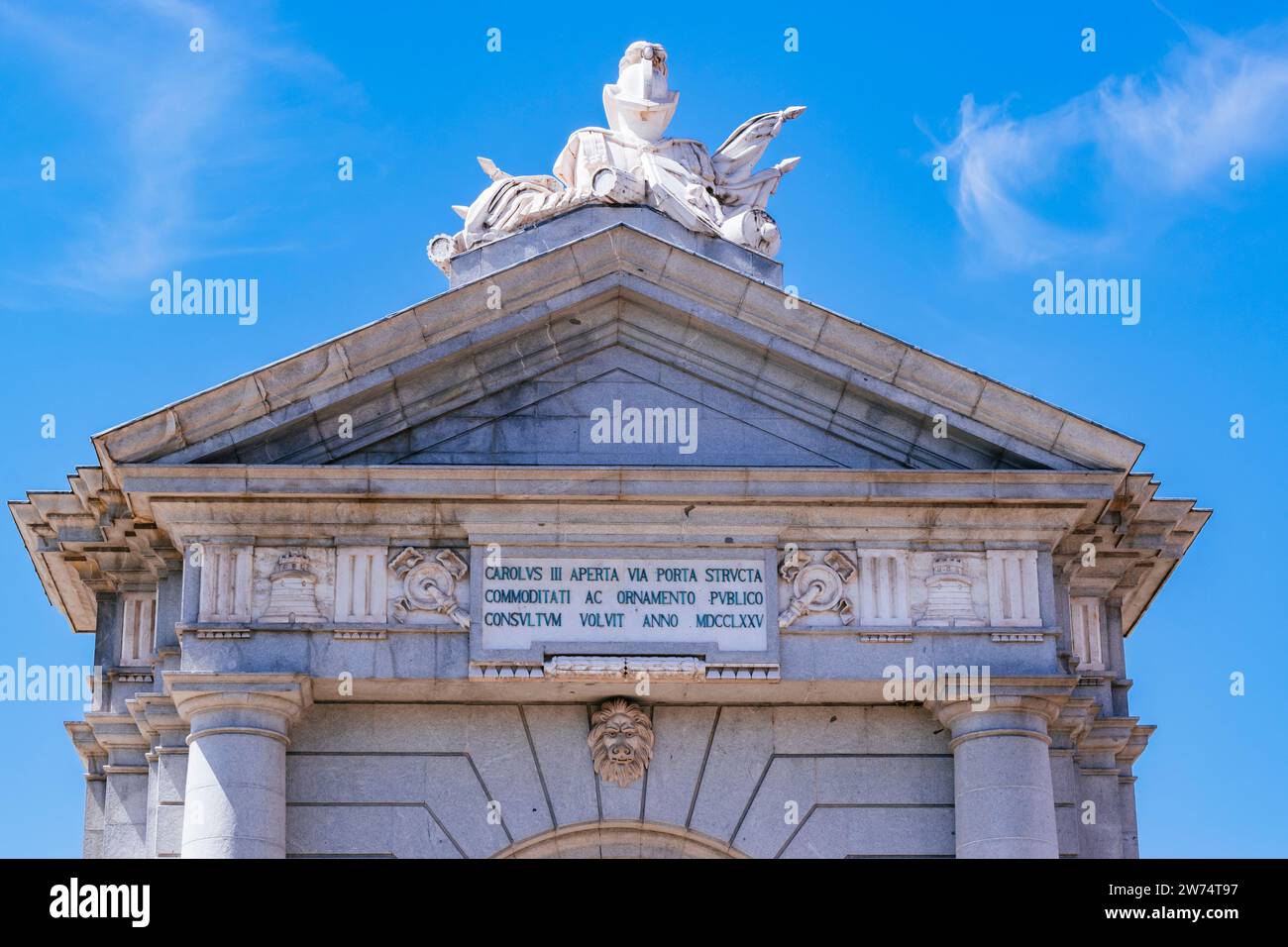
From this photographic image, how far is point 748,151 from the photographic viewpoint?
31297mm

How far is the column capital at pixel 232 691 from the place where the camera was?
87.1 feet

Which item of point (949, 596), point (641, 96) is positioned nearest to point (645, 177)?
point (641, 96)

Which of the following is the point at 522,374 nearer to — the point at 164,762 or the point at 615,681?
A: the point at 615,681

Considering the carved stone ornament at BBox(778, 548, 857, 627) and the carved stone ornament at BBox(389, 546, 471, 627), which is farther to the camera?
the carved stone ornament at BBox(778, 548, 857, 627)

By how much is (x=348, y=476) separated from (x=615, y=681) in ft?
10.9

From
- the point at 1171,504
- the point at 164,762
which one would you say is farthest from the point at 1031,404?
the point at 164,762

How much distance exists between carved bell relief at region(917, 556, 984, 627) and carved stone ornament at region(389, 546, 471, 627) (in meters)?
4.63

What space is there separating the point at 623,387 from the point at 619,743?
3669mm

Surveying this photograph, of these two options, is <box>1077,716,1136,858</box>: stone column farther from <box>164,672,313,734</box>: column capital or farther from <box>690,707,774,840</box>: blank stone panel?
<box>164,672,313,734</box>: column capital

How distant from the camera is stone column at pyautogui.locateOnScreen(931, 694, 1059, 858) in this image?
2653 cm

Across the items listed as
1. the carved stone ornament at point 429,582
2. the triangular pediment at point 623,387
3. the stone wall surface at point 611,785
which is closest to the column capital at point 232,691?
the stone wall surface at point 611,785

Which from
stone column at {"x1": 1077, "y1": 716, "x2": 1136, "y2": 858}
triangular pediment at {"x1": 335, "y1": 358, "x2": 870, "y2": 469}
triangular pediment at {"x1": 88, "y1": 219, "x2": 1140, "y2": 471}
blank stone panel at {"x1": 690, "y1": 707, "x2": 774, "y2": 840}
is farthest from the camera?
stone column at {"x1": 1077, "y1": 716, "x2": 1136, "y2": 858}

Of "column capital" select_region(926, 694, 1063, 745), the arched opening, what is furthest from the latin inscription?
"column capital" select_region(926, 694, 1063, 745)

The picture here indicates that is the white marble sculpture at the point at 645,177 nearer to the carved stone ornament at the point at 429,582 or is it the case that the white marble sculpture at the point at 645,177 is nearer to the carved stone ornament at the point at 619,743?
the carved stone ornament at the point at 429,582
